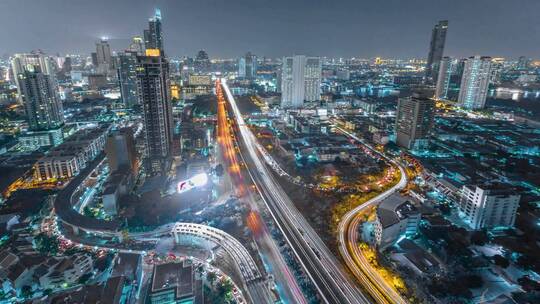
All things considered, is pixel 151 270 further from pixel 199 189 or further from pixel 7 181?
pixel 7 181

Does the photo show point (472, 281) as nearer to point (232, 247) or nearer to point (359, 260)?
point (359, 260)

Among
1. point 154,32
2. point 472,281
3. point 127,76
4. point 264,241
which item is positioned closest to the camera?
point 472,281

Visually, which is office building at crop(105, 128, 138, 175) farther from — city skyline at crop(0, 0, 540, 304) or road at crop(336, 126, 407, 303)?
road at crop(336, 126, 407, 303)

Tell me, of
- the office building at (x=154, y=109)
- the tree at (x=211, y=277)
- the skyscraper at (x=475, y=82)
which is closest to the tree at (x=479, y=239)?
the tree at (x=211, y=277)

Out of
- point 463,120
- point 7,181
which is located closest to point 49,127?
point 7,181

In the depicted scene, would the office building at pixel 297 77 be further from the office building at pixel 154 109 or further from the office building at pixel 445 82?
the office building at pixel 154 109

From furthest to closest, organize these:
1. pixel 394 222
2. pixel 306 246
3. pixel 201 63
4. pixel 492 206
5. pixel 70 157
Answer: pixel 201 63 → pixel 70 157 → pixel 492 206 → pixel 394 222 → pixel 306 246

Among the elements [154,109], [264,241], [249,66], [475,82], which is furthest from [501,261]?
[249,66]

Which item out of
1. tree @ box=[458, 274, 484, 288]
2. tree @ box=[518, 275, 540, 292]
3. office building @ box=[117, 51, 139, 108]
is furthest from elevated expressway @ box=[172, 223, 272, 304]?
office building @ box=[117, 51, 139, 108]
